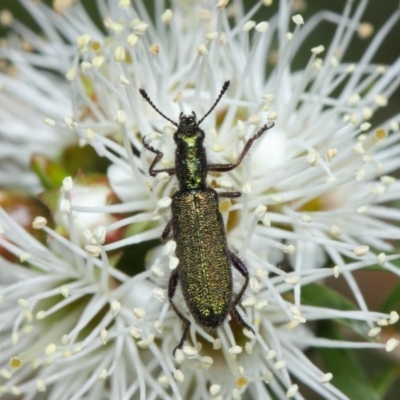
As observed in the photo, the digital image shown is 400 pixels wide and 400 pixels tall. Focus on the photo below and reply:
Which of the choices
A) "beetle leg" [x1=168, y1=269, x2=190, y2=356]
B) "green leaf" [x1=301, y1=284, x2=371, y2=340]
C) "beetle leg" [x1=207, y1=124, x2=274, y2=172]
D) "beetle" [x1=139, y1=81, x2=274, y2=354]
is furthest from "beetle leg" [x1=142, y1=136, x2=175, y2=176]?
"green leaf" [x1=301, y1=284, x2=371, y2=340]

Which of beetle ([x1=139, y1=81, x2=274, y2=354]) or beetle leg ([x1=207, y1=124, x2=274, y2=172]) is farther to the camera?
beetle leg ([x1=207, y1=124, x2=274, y2=172])

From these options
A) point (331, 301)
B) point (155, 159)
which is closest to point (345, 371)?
point (331, 301)

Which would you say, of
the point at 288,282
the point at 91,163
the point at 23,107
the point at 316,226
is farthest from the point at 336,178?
the point at 23,107

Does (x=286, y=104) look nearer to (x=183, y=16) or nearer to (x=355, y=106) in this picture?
(x=355, y=106)

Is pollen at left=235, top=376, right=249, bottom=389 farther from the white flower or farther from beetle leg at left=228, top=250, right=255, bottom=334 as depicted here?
beetle leg at left=228, top=250, right=255, bottom=334

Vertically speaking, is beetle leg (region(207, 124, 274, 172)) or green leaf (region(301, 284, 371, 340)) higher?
beetle leg (region(207, 124, 274, 172))

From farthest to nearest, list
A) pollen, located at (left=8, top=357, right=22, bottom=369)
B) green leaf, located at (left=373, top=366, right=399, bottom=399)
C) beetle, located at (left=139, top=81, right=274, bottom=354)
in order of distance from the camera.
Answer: green leaf, located at (left=373, top=366, right=399, bottom=399)
pollen, located at (left=8, top=357, right=22, bottom=369)
beetle, located at (left=139, top=81, right=274, bottom=354)
